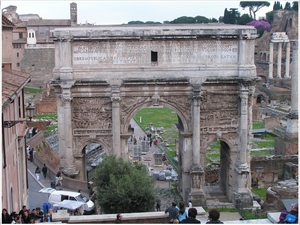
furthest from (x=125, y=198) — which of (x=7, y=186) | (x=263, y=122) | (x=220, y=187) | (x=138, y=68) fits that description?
(x=263, y=122)

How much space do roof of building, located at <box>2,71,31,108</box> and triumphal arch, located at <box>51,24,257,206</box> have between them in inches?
87.5

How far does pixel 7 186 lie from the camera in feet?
42.1

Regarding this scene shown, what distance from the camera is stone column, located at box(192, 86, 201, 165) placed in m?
17.7

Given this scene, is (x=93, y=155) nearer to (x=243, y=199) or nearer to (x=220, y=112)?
(x=220, y=112)

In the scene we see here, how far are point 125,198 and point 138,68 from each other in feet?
18.6

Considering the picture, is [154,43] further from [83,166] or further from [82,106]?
[83,166]

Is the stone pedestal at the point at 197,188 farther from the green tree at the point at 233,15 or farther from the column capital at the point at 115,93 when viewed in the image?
the green tree at the point at 233,15

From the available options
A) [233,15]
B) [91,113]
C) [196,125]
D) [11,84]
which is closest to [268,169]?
[196,125]

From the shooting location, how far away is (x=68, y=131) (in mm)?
17953

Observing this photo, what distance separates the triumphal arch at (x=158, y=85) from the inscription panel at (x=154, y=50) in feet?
0.12

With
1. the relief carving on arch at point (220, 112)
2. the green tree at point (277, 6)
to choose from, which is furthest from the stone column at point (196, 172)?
the green tree at point (277, 6)

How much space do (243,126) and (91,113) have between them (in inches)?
225

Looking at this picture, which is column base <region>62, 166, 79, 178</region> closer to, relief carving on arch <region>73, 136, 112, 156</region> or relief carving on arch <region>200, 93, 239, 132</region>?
relief carving on arch <region>73, 136, 112, 156</region>

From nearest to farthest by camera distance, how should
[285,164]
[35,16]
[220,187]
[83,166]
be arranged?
[83,166] → [220,187] → [285,164] → [35,16]
